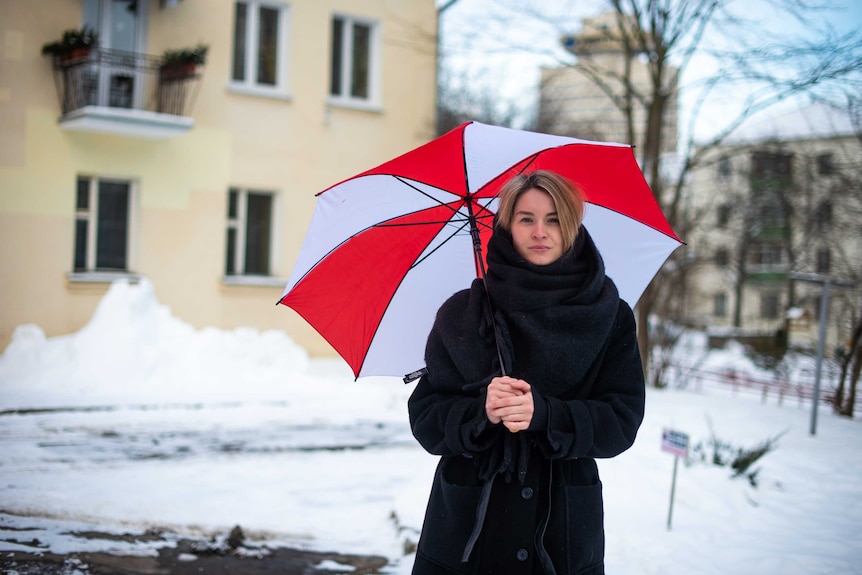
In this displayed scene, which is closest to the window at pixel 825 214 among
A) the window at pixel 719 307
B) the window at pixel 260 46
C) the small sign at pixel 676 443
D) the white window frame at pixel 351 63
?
the white window frame at pixel 351 63

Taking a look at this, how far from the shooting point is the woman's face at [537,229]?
2.51 meters

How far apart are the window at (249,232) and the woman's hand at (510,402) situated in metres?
14.2

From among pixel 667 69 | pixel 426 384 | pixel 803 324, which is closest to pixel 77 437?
pixel 426 384

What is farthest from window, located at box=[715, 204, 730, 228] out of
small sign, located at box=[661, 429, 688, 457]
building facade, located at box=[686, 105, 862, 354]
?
small sign, located at box=[661, 429, 688, 457]

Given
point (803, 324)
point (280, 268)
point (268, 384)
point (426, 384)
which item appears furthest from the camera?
point (803, 324)

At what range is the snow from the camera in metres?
5.79

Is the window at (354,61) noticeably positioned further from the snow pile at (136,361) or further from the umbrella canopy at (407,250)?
the umbrella canopy at (407,250)

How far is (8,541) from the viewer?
5.51 metres

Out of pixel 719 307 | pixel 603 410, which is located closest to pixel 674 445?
pixel 603 410

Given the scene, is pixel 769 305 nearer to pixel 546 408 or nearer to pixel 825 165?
pixel 825 165

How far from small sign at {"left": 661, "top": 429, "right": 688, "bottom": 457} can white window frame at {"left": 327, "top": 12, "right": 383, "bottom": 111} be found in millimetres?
12210

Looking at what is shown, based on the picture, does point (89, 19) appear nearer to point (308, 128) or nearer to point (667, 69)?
point (308, 128)

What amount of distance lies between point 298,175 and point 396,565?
11.7 m

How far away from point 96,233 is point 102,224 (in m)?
0.20
